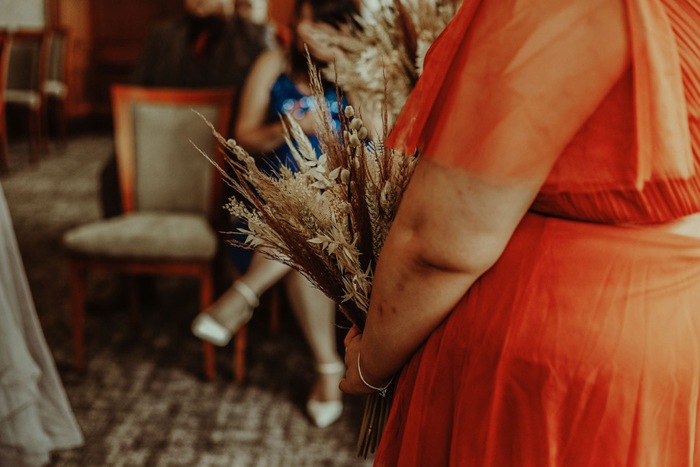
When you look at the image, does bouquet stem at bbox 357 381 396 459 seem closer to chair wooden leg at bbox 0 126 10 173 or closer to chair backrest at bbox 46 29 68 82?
chair wooden leg at bbox 0 126 10 173

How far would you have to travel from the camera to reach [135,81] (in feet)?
8.66

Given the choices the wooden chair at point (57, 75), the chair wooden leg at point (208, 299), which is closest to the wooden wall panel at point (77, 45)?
the wooden chair at point (57, 75)

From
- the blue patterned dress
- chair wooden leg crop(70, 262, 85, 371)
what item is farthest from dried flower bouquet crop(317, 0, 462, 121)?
chair wooden leg crop(70, 262, 85, 371)

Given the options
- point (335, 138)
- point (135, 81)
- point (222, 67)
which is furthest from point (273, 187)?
point (135, 81)

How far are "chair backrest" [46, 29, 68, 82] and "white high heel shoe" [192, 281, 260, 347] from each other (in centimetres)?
473

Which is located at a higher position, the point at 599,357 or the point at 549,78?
the point at 549,78

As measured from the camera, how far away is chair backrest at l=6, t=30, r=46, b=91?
5.47 metres

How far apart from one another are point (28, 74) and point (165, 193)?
4285mm

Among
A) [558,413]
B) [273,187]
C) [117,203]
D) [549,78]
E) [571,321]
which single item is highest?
[549,78]

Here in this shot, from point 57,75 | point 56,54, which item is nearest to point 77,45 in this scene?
point 57,75

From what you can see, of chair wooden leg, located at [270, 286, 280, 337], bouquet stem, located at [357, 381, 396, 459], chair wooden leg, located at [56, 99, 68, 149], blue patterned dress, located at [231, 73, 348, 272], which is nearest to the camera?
bouquet stem, located at [357, 381, 396, 459]

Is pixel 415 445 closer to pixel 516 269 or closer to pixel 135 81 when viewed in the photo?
pixel 516 269

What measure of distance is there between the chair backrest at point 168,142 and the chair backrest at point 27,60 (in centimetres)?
392

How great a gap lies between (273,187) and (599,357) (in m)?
0.43
